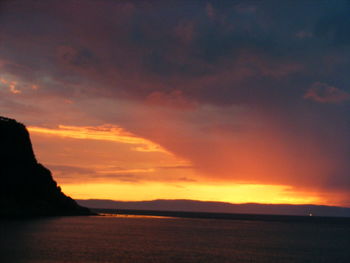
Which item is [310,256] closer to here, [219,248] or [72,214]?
[219,248]

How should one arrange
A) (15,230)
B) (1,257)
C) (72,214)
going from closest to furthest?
(1,257), (15,230), (72,214)

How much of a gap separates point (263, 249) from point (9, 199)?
8282cm

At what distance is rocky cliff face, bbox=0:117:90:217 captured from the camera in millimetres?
125312

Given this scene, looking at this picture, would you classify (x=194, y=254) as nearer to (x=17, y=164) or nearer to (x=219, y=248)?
(x=219, y=248)

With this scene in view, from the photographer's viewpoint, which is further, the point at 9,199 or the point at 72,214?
the point at 72,214

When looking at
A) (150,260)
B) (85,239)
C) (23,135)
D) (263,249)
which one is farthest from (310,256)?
(23,135)

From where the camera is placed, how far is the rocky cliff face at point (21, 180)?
125m

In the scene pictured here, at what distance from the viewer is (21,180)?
129500 mm

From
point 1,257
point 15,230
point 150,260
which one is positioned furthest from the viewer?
point 15,230

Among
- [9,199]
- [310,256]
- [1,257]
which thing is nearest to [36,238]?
[1,257]

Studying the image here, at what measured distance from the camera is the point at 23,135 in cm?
13725

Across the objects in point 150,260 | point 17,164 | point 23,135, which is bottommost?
point 150,260

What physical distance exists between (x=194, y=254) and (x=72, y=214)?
10727 cm

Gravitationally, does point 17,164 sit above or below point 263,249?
above
